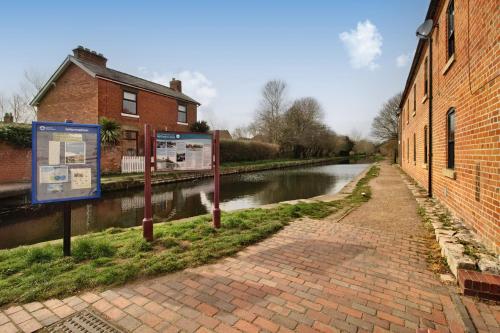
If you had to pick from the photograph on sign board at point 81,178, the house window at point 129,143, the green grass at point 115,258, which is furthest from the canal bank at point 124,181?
the photograph on sign board at point 81,178

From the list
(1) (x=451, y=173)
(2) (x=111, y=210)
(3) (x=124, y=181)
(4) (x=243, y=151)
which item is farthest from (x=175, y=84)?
(1) (x=451, y=173)

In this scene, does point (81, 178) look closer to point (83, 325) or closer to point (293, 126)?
point (83, 325)

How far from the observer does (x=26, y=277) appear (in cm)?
316

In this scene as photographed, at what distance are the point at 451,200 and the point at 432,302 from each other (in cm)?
409

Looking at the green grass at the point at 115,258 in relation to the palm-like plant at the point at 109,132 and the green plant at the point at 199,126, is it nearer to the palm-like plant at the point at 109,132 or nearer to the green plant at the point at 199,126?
the palm-like plant at the point at 109,132

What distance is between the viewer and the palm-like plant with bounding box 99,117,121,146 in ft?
52.0

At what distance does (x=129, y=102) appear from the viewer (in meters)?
19.9

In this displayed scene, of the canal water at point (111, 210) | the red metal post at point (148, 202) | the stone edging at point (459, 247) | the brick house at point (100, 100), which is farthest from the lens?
the brick house at point (100, 100)

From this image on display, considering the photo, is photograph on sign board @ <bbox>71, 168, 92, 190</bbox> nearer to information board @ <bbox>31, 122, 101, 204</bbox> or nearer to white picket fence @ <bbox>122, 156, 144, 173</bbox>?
information board @ <bbox>31, 122, 101, 204</bbox>

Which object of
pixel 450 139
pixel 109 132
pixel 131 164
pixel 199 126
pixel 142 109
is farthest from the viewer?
pixel 199 126

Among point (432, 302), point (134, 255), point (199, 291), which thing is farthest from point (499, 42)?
point (134, 255)

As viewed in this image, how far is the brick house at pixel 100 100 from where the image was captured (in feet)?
58.2

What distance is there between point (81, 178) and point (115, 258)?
1.27m

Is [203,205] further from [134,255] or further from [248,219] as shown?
[134,255]
